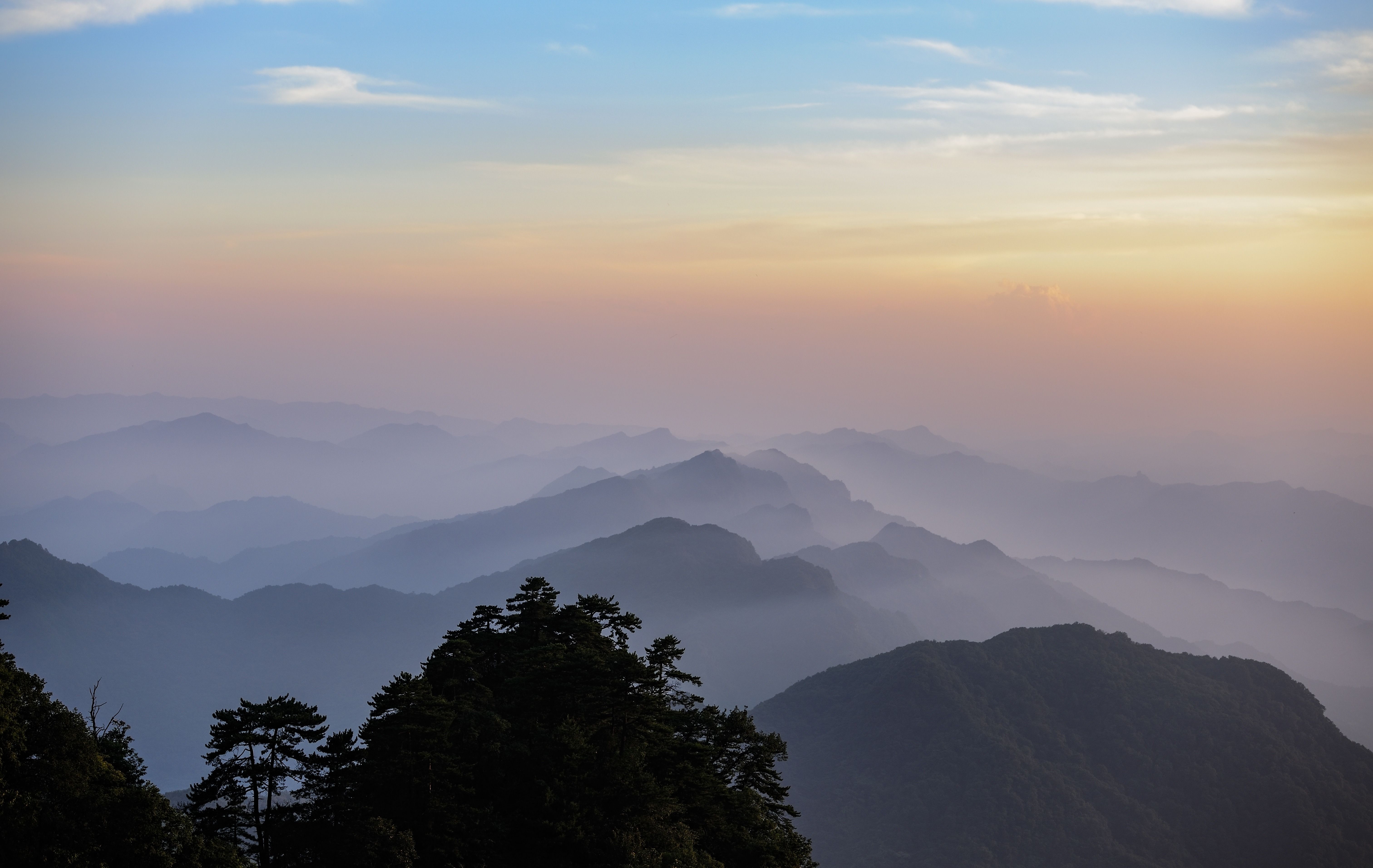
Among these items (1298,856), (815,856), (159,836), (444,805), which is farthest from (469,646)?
(1298,856)

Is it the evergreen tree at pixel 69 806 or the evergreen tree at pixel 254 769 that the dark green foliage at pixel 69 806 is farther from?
the evergreen tree at pixel 254 769

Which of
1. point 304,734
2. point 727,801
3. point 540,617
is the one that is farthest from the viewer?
point 540,617

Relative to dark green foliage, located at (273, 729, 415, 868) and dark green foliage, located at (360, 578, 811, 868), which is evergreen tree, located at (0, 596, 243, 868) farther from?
dark green foliage, located at (360, 578, 811, 868)

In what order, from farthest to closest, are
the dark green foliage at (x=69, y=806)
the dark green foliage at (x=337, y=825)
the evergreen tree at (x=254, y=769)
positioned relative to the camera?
the evergreen tree at (x=254, y=769) → the dark green foliage at (x=337, y=825) → the dark green foliage at (x=69, y=806)

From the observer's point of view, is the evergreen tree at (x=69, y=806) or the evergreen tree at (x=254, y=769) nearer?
the evergreen tree at (x=69, y=806)

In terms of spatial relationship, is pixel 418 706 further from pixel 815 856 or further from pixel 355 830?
pixel 815 856

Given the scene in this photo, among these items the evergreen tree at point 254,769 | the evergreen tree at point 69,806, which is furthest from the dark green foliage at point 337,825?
the evergreen tree at point 69,806
